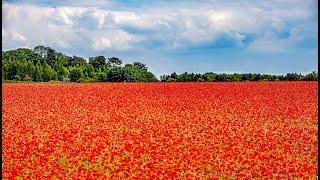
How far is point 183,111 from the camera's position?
25062 mm

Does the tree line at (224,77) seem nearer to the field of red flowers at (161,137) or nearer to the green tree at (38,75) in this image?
the field of red flowers at (161,137)

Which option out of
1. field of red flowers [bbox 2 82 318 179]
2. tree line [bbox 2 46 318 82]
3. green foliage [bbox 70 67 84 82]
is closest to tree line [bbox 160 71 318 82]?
tree line [bbox 2 46 318 82]

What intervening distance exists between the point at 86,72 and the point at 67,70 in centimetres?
542

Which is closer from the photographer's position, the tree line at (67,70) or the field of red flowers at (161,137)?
the field of red flowers at (161,137)

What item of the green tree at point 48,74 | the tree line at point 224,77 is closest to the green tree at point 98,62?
the green tree at point 48,74

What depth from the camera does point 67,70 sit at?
3167 inches

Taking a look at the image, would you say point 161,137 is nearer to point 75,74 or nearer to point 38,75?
point 38,75

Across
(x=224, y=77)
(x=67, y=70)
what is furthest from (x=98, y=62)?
(x=224, y=77)

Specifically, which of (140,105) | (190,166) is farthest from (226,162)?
(140,105)

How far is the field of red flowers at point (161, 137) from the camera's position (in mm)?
13594

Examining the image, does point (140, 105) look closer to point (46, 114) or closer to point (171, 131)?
point (46, 114)

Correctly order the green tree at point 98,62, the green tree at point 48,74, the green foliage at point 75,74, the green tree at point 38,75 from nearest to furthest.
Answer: the green tree at point 38,75, the green tree at point 48,74, the green foliage at point 75,74, the green tree at point 98,62

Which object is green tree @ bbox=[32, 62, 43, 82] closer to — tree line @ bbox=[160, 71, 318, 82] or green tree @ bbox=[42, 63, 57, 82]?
green tree @ bbox=[42, 63, 57, 82]

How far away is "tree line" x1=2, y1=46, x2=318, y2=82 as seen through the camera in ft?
161
